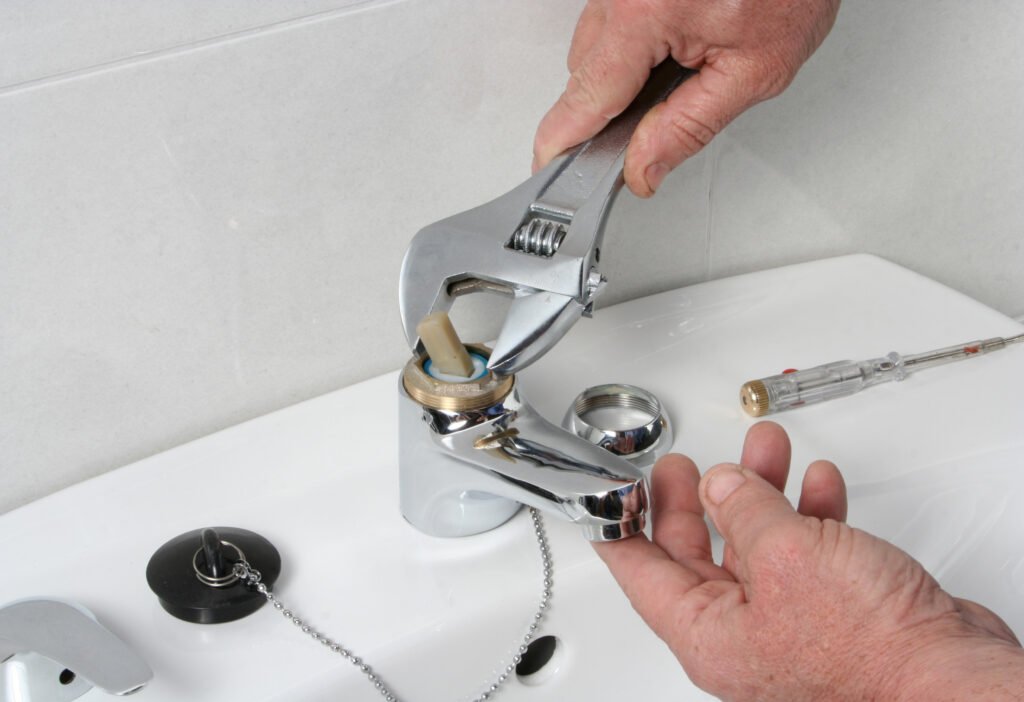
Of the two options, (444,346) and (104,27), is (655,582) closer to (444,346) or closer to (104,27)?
(444,346)

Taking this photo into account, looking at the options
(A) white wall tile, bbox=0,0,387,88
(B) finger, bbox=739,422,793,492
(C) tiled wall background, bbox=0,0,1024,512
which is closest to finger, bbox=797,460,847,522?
(B) finger, bbox=739,422,793,492

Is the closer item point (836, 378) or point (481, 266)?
point (481, 266)

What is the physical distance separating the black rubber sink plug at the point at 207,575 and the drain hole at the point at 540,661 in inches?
5.2

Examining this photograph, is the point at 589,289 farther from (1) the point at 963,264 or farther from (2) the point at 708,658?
(1) the point at 963,264

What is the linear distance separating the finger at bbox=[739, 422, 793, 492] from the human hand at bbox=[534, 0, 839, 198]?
0.13 metres

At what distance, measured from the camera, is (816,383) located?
0.60 m

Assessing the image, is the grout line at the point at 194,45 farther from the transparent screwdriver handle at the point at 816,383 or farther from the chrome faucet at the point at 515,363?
the transparent screwdriver handle at the point at 816,383

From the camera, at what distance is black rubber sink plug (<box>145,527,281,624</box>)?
471 millimetres

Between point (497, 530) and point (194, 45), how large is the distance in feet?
0.93

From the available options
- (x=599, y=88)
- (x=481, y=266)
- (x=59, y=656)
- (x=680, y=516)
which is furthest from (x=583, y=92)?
(x=59, y=656)

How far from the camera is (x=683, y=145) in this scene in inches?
20.3

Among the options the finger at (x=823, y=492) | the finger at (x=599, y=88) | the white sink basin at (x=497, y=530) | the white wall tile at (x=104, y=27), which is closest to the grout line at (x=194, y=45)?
the white wall tile at (x=104, y=27)

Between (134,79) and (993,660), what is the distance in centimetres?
44

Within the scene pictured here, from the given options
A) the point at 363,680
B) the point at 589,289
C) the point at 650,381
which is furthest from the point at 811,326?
the point at 363,680
